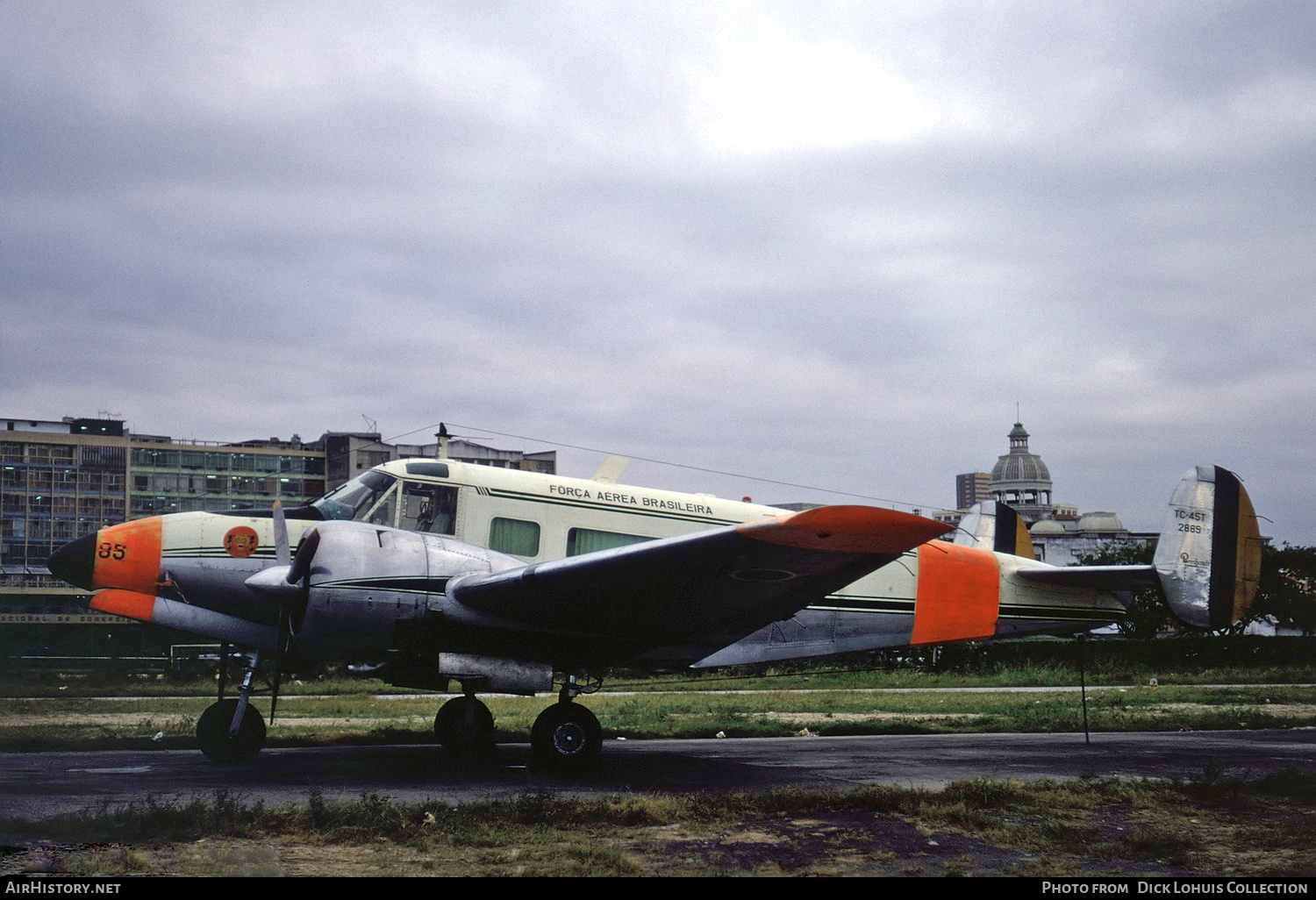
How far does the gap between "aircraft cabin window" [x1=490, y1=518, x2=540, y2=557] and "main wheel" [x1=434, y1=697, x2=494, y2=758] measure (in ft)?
6.77

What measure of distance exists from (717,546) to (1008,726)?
1151 centimetres

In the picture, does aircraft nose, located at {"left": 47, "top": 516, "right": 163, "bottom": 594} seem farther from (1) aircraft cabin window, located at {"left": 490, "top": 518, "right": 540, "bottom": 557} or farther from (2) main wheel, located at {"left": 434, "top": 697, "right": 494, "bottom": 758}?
(2) main wheel, located at {"left": 434, "top": 697, "right": 494, "bottom": 758}

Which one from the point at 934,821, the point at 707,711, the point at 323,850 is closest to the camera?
the point at 323,850

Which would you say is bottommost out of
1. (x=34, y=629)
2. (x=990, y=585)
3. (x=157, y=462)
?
(x=34, y=629)

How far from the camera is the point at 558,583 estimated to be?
11.1 meters

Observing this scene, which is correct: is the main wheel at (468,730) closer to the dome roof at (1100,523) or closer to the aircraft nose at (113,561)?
the aircraft nose at (113,561)

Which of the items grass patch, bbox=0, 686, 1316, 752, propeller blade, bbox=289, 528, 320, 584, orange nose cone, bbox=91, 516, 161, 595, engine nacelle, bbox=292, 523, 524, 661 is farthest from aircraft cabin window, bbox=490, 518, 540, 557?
grass patch, bbox=0, 686, 1316, 752

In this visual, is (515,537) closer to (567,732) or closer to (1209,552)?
(567,732)

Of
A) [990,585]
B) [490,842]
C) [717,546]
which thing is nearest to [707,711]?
Result: [990,585]

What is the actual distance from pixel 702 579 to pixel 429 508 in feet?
13.9

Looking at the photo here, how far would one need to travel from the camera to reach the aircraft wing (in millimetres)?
9523

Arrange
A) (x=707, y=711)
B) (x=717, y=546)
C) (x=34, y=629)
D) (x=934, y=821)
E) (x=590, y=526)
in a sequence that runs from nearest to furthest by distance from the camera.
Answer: (x=934, y=821) < (x=717, y=546) < (x=590, y=526) < (x=707, y=711) < (x=34, y=629)

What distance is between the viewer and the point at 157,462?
92562 mm

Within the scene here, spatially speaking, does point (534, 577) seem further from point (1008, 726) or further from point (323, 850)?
point (1008, 726)
